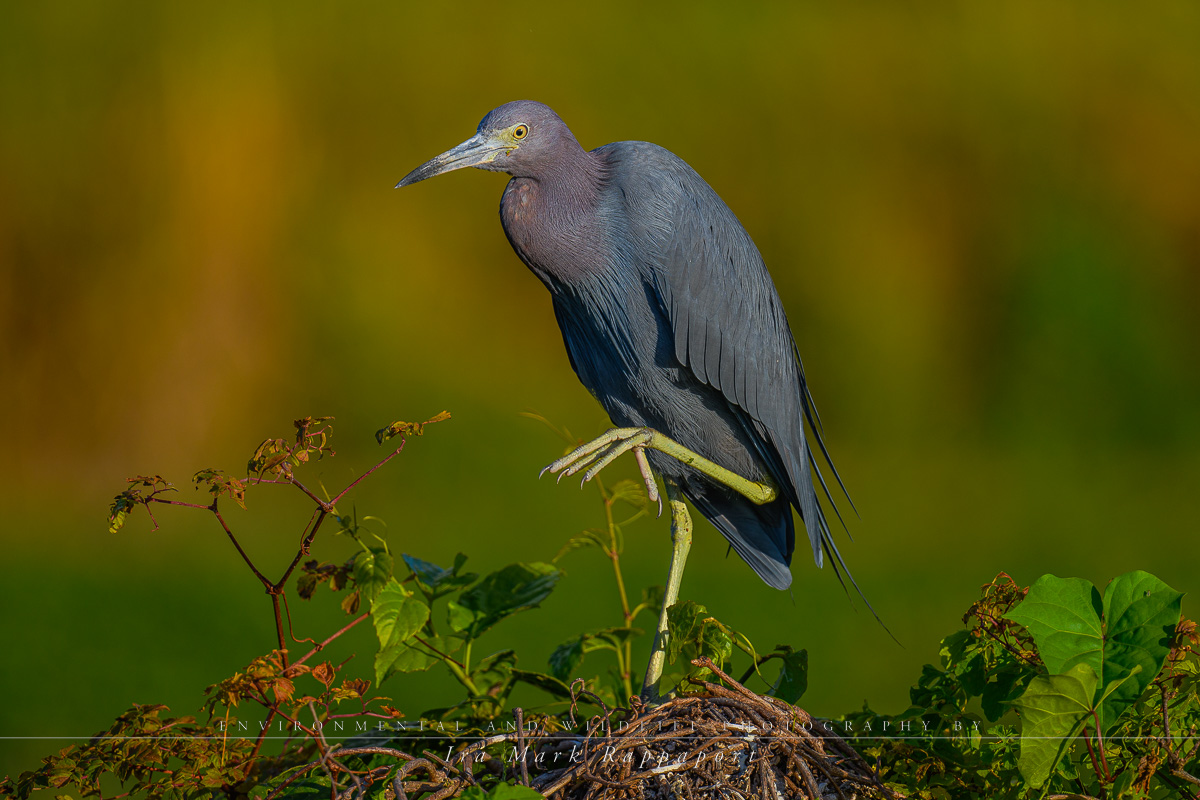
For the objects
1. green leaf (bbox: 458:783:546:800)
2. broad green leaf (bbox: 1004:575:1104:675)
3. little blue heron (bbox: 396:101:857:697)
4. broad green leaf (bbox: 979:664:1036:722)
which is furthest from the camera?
little blue heron (bbox: 396:101:857:697)

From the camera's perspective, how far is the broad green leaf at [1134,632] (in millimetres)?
1206

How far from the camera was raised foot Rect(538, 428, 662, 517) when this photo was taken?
1521 mm

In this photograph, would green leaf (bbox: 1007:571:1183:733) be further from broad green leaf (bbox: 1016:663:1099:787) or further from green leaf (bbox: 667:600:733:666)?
green leaf (bbox: 667:600:733:666)

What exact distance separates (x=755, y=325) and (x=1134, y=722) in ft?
2.73

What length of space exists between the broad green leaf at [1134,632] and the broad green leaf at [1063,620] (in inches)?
0.6

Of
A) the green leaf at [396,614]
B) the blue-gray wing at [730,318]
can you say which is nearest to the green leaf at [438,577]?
the green leaf at [396,614]

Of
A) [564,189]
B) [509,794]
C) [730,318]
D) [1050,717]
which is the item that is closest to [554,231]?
[564,189]

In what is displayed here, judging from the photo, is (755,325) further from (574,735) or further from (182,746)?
(182,746)

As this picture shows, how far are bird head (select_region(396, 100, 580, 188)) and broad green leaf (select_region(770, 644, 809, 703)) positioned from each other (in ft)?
2.85

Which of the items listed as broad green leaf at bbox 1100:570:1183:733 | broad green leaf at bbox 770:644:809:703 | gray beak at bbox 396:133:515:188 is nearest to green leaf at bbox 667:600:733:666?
broad green leaf at bbox 770:644:809:703

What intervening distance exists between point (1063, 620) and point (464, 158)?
3.52 feet

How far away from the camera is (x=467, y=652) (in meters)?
1.83

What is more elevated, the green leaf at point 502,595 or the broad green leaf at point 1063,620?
the broad green leaf at point 1063,620

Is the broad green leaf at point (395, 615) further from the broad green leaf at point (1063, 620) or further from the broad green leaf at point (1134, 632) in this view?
the broad green leaf at point (1134, 632)
